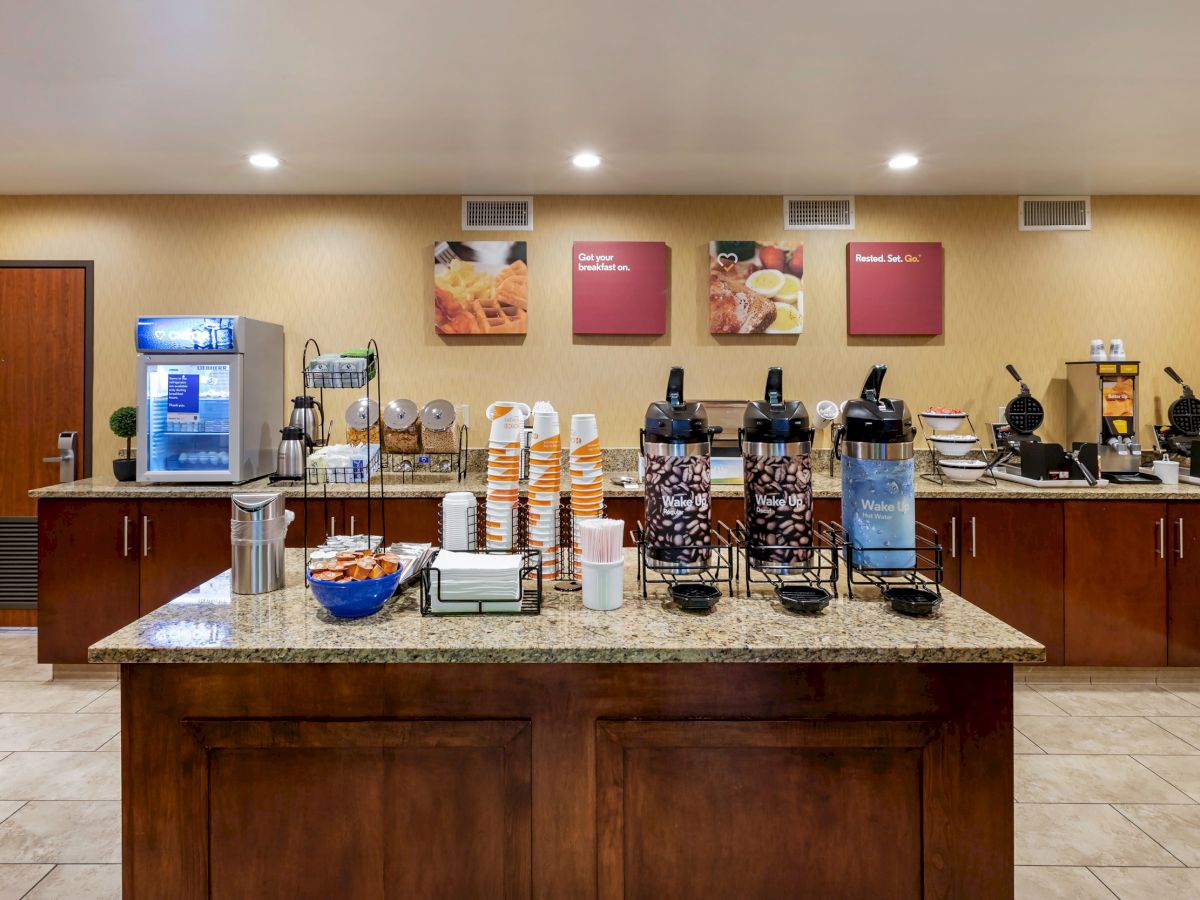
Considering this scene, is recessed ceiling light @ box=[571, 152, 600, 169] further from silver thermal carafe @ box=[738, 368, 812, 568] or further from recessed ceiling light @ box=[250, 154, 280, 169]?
silver thermal carafe @ box=[738, 368, 812, 568]

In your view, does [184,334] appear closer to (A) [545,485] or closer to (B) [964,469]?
(A) [545,485]

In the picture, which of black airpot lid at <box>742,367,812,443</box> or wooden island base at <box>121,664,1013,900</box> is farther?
black airpot lid at <box>742,367,812,443</box>

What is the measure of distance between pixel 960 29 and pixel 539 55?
1480 mm

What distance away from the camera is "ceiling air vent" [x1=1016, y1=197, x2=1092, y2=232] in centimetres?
430

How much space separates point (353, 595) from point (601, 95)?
2.36m

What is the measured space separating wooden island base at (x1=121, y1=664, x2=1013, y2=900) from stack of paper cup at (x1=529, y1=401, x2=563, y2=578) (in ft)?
1.30

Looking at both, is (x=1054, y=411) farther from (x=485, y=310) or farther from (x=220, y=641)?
(x=220, y=641)

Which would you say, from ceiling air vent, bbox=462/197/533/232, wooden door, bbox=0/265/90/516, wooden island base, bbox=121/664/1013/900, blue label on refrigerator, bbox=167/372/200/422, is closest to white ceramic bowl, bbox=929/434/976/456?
ceiling air vent, bbox=462/197/533/232

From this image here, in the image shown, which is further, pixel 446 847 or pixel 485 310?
pixel 485 310

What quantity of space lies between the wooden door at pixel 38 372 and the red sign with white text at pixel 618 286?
9.90 feet

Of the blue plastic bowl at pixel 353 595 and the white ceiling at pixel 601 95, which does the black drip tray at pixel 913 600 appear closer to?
the blue plastic bowl at pixel 353 595

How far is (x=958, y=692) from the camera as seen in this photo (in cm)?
137

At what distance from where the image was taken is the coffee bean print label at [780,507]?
157 cm

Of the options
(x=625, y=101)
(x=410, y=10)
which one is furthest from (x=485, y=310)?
(x=410, y=10)
